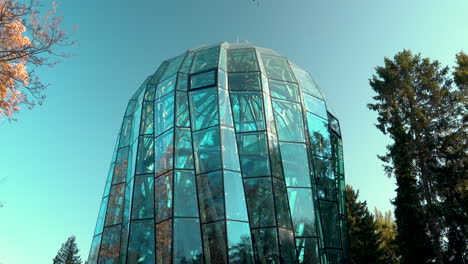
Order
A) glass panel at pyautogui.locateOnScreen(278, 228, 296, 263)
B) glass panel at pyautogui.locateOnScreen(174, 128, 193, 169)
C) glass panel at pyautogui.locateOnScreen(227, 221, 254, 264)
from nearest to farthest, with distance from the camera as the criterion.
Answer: glass panel at pyautogui.locateOnScreen(227, 221, 254, 264)
glass panel at pyautogui.locateOnScreen(278, 228, 296, 263)
glass panel at pyautogui.locateOnScreen(174, 128, 193, 169)

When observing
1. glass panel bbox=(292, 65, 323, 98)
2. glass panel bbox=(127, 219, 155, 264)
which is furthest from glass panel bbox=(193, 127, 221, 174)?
glass panel bbox=(292, 65, 323, 98)

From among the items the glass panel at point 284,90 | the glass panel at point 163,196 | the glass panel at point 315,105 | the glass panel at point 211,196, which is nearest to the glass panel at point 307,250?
the glass panel at point 211,196

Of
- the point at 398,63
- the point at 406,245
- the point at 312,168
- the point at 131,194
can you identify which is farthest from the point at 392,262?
the point at 131,194

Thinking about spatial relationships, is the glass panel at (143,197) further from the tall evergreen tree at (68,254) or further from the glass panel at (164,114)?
the tall evergreen tree at (68,254)

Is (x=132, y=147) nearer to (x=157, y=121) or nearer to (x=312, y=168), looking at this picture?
(x=157, y=121)

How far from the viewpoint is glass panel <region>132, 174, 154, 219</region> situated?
12570 mm

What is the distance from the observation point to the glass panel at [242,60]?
1449 centimetres

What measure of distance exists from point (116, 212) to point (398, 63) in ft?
57.4

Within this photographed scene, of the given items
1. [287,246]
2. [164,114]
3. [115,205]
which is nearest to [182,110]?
[164,114]

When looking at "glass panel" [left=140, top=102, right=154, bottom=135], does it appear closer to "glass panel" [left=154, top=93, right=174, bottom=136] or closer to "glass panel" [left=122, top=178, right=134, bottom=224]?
"glass panel" [left=154, top=93, right=174, bottom=136]

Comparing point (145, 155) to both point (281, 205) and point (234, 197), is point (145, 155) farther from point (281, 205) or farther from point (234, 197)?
point (281, 205)

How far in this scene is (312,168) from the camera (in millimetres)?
13062

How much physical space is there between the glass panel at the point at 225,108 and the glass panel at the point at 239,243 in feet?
12.2

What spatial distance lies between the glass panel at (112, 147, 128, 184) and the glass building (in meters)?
0.05
